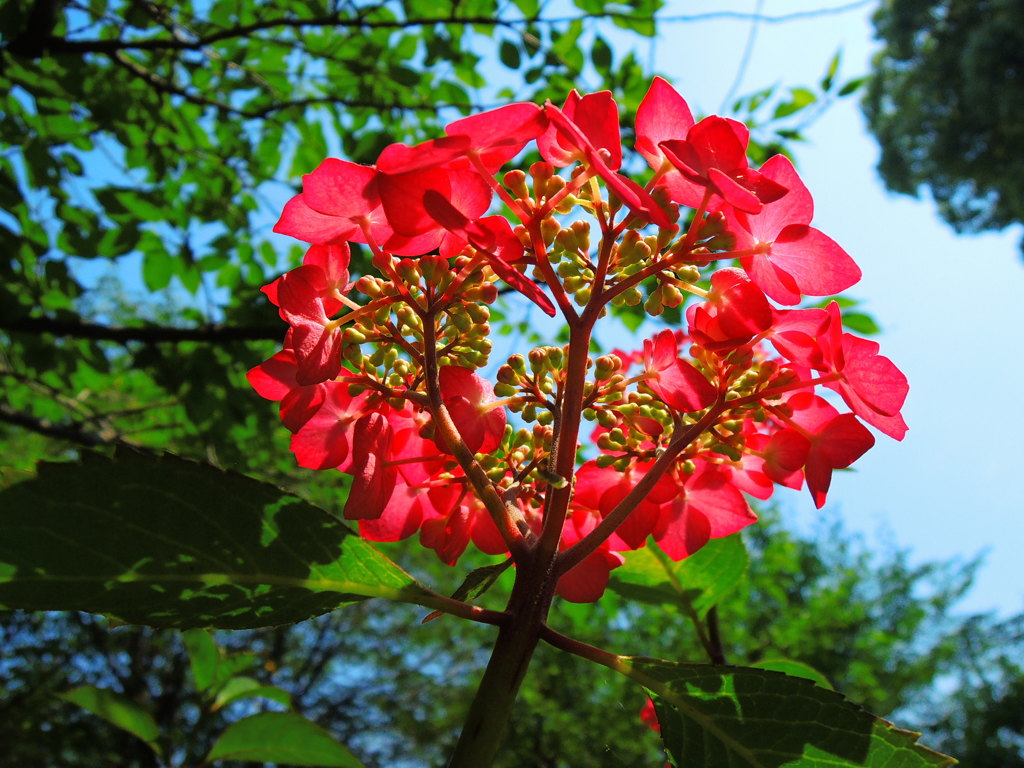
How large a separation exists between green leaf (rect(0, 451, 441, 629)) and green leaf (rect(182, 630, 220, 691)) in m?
1.53

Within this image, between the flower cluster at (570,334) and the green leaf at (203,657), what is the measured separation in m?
1.49

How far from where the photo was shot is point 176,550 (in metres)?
0.50

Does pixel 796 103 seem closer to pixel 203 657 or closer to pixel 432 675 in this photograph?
pixel 203 657

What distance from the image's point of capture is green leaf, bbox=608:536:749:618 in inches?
41.3

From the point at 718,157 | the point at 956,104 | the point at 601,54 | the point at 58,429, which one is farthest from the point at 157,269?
the point at 956,104

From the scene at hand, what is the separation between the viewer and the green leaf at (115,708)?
5.52 feet

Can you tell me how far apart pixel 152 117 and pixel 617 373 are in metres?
2.71

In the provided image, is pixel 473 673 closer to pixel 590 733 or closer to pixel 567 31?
pixel 590 733

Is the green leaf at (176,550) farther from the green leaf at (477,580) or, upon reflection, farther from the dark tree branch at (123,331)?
the dark tree branch at (123,331)

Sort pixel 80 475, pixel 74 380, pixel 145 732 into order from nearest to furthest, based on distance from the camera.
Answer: pixel 80 475
pixel 145 732
pixel 74 380

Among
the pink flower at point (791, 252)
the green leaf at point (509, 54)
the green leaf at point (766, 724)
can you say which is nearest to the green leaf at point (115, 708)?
the green leaf at point (766, 724)

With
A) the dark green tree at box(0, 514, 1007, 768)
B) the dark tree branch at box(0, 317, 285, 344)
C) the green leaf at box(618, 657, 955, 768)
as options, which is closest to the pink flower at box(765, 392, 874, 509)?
the green leaf at box(618, 657, 955, 768)

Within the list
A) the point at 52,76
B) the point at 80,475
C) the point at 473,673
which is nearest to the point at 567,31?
the point at 52,76

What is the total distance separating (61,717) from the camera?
314 inches
